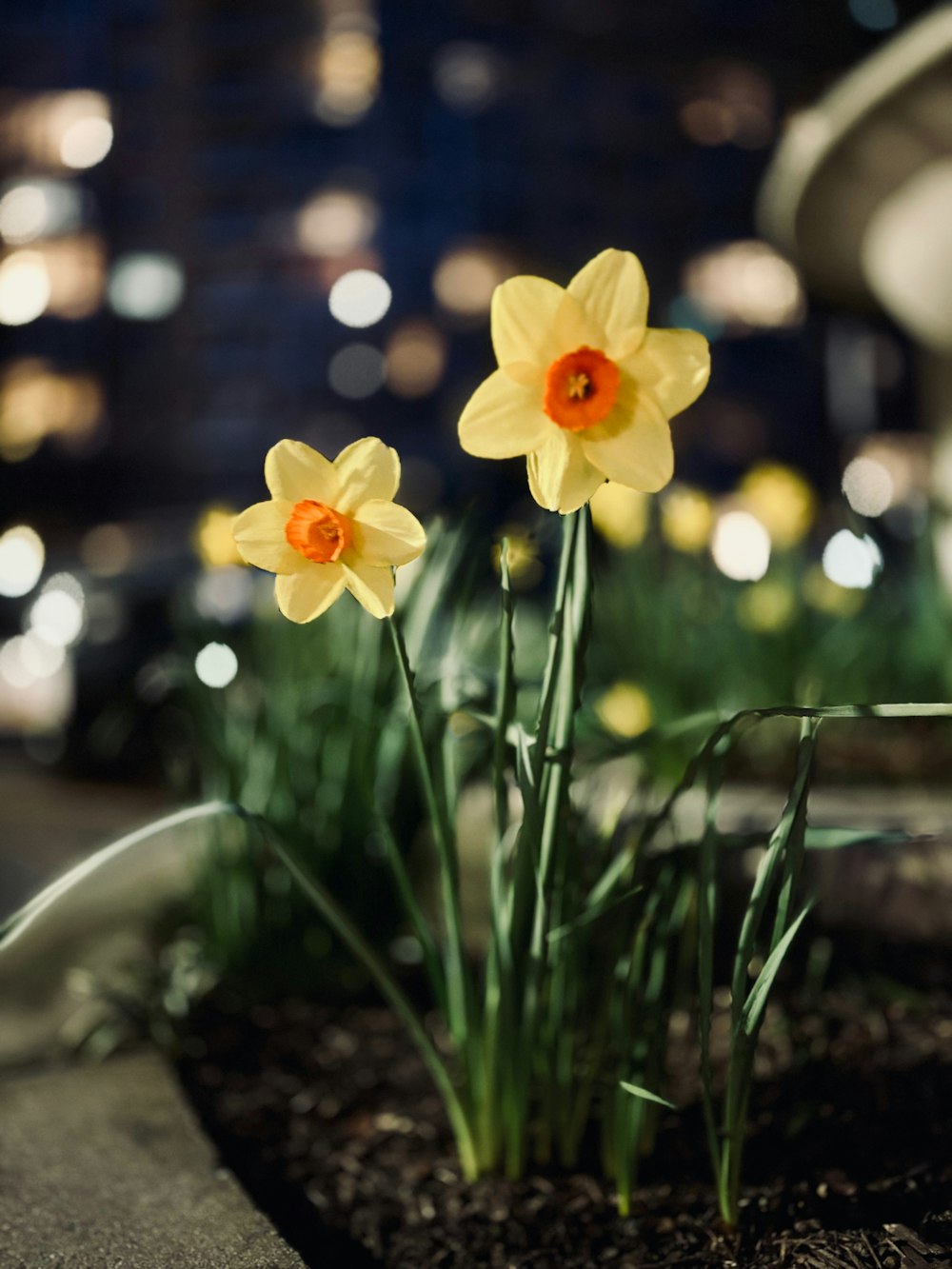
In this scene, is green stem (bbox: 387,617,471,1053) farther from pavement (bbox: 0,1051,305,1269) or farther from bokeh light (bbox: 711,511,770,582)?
bokeh light (bbox: 711,511,770,582)

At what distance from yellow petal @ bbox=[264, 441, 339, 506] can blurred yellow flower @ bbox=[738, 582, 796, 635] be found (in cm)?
154

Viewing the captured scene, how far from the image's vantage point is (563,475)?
0.87m

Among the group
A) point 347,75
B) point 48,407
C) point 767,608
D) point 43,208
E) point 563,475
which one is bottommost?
point 767,608

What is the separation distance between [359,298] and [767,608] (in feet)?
56.9

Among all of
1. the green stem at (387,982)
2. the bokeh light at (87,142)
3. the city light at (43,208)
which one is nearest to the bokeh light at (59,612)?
the green stem at (387,982)

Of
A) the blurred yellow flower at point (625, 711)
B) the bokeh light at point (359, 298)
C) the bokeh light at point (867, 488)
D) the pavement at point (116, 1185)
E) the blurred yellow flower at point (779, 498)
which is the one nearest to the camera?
the pavement at point (116, 1185)

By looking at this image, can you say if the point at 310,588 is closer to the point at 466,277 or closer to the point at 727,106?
the point at 466,277

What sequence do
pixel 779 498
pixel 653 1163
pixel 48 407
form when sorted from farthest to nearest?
pixel 48 407 < pixel 779 498 < pixel 653 1163

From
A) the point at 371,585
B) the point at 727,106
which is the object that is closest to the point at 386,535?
the point at 371,585

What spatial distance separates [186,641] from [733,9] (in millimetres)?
20607

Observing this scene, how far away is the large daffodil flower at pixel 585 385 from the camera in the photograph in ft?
2.81

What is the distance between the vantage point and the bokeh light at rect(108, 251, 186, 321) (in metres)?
18.3

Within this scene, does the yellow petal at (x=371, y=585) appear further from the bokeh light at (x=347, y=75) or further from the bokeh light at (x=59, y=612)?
the bokeh light at (x=347, y=75)

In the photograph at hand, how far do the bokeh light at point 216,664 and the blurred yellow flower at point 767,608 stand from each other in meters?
1.19
